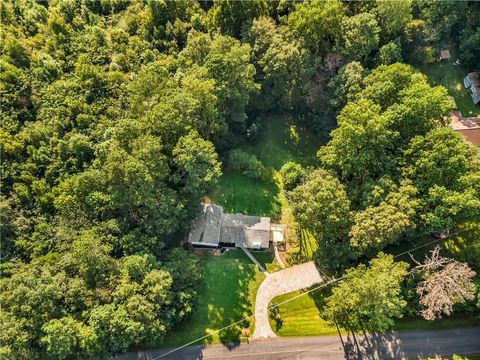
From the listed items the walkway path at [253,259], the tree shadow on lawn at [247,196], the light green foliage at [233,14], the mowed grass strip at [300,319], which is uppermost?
the light green foliage at [233,14]

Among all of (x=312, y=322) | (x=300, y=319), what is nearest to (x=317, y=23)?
(x=300, y=319)

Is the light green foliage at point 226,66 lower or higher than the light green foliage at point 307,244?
higher

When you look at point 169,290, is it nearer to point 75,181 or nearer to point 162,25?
point 75,181

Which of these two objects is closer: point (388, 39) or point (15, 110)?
point (15, 110)

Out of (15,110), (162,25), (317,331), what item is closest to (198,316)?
(317,331)

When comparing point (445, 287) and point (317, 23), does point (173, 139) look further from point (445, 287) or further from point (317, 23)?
point (445, 287)

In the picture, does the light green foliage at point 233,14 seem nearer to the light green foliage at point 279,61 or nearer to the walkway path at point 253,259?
the light green foliage at point 279,61

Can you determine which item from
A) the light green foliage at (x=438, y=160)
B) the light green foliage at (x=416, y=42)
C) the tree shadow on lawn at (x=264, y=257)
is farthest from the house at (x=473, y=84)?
the tree shadow on lawn at (x=264, y=257)
